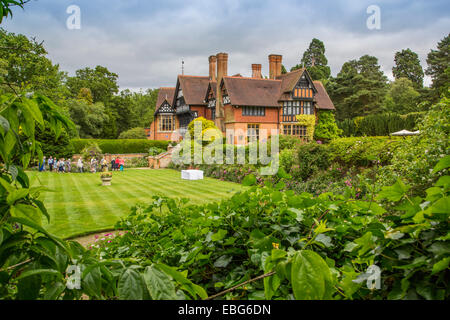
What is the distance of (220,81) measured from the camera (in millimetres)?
40531

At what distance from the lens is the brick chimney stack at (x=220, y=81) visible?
40.5m

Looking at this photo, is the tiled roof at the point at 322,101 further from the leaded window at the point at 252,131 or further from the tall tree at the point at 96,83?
the tall tree at the point at 96,83

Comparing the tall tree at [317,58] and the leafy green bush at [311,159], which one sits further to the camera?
the tall tree at [317,58]

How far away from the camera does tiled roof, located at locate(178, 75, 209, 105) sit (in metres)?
45.3

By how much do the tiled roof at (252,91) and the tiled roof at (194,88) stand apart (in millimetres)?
7720

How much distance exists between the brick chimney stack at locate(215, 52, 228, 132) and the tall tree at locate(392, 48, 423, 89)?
107ft

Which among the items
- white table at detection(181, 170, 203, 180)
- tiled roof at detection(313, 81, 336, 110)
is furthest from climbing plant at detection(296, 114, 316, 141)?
white table at detection(181, 170, 203, 180)

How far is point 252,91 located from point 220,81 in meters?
4.48

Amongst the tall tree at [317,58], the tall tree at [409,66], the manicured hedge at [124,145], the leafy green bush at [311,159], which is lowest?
the leafy green bush at [311,159]

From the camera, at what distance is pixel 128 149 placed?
39.4m

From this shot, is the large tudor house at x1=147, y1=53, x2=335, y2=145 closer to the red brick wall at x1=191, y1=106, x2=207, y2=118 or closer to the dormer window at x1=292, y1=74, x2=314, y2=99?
the dormer window at x1=292, y1=74, x2=314, y2=99

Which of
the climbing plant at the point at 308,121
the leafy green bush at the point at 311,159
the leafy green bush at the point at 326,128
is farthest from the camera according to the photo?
the leafy green bush at the point at 326,128

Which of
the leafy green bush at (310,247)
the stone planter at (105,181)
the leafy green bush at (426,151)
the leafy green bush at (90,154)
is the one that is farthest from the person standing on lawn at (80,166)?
the leafy green bush at (310,247)
